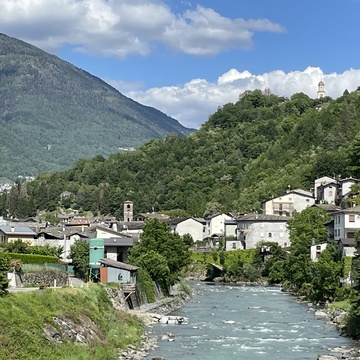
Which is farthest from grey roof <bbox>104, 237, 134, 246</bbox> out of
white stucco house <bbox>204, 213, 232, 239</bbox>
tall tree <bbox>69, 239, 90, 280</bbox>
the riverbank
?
white stucco house <bbox>204, 213, 232, 239</bbox>

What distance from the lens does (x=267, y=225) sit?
97.2 metres

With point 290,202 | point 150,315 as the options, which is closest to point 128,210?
point 290,202

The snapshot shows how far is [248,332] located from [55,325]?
15043 millimetres

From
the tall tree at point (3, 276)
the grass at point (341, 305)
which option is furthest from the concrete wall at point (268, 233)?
the tall tree at point (3, 276)

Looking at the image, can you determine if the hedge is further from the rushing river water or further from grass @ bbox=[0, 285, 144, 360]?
the rushing river water

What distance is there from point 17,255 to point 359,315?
2075 cm

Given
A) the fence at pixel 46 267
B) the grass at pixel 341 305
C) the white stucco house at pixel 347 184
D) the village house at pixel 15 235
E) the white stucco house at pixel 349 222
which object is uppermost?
the white stucco house at pixel 347 184

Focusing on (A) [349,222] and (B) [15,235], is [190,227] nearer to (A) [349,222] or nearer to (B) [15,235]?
(A) [349,222]

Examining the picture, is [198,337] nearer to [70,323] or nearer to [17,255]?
[70,323]

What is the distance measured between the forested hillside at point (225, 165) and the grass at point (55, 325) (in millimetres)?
68810

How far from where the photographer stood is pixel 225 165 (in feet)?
528

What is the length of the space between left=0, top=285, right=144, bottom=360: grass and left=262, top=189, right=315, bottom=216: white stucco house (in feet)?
217

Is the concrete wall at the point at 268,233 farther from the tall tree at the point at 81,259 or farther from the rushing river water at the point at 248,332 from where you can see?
the tall tree at the point at 81,259

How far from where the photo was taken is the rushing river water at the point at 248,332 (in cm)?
3725
